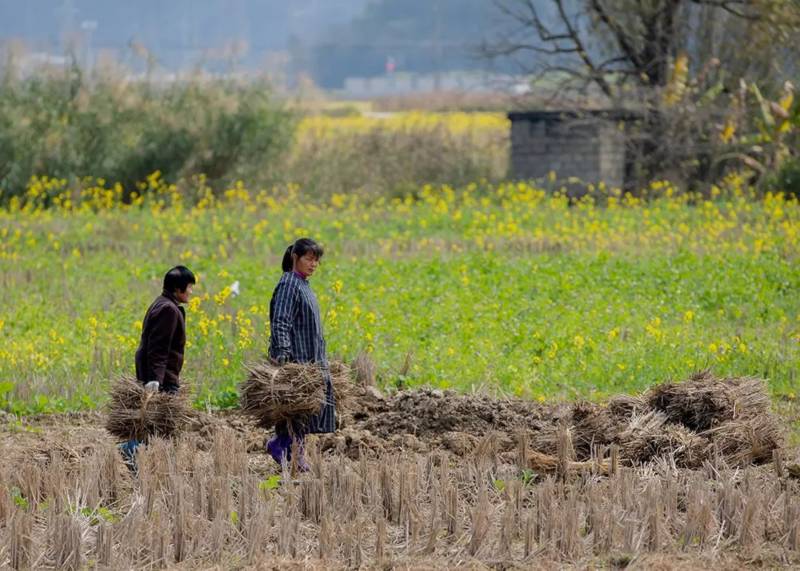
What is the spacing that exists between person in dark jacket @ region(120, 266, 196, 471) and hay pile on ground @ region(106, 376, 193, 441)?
6cm

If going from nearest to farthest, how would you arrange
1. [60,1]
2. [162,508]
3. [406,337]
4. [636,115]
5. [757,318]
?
1. [162,508]
2. [406,337]
3. [757,318]
4. [636,115]
5. [60,1]

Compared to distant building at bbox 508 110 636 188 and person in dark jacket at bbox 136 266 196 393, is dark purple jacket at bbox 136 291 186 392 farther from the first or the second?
distant building at bbox 508 110 636 188

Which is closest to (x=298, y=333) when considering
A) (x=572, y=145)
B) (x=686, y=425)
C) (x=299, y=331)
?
(x=299, y=331)

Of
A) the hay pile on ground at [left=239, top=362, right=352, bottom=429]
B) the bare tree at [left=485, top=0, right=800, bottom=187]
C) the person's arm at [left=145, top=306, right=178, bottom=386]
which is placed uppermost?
the bare tree at [left=485, top=0, right=800, bottom=187]

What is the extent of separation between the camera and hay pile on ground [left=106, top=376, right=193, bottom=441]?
8164 mm

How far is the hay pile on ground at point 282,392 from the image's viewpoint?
804 centimetres

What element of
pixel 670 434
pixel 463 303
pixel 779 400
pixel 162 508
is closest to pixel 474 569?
pixel 162 508

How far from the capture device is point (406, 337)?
12414 millimetres

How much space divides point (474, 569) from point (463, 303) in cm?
740

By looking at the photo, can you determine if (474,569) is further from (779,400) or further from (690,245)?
(690,245)

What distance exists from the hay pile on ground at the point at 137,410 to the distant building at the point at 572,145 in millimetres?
17754

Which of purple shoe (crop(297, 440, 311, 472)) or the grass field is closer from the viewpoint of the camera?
purple shoe (crop(297, 440, 311, 472))

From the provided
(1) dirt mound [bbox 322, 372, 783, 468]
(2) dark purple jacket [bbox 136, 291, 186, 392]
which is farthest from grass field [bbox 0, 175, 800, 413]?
(1) dirt mound [bbox 322, 372, 783, 468]

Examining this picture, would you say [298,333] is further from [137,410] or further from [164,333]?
[137,410]
